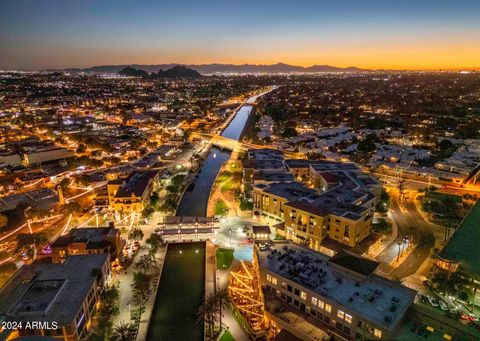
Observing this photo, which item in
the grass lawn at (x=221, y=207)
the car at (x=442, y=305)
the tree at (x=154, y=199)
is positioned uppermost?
the car at (x=442, y=305)

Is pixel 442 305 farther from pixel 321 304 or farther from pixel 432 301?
pixel 321 304

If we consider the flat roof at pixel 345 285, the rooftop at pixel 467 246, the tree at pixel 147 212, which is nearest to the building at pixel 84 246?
the tree at pixel 147 212

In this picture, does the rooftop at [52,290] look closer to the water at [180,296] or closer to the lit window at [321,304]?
the water at [180,296]

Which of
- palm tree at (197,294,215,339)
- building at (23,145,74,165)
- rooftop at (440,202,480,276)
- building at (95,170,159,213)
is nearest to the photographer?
palm tree at (197,294,215,339)

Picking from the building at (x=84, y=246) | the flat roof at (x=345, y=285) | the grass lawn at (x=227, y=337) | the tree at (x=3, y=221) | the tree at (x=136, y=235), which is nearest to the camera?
the flat roof at (x=345, y=285)

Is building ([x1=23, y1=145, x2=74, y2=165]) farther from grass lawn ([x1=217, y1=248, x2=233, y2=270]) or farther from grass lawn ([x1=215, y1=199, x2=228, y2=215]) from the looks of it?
grass lawn ([x1=217, y1=248, x2=233, y2=270])

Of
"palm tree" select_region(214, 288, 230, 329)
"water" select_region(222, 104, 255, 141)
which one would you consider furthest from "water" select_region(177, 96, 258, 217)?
"palm tree" select_region(214, 288, 230, 329)

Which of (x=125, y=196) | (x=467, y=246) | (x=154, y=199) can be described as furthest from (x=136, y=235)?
(x=467, y=246)

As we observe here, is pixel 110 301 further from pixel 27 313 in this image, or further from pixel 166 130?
pixel 166 130
